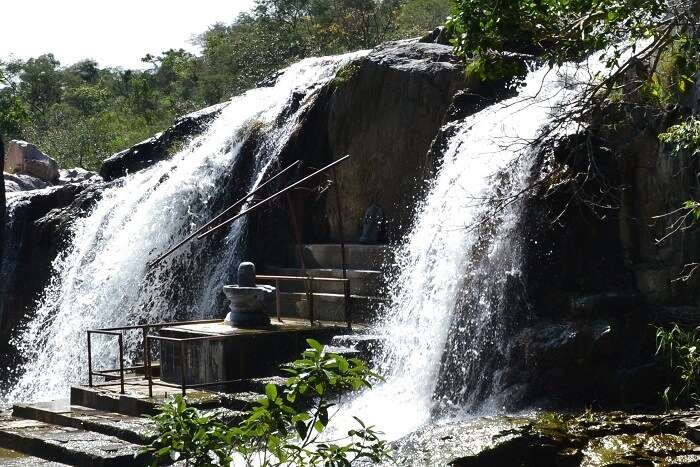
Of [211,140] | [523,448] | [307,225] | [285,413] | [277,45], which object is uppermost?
[277,45]

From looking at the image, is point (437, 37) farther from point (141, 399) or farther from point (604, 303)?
point (141, 399)

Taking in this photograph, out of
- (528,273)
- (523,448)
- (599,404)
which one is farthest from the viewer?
(528,273)

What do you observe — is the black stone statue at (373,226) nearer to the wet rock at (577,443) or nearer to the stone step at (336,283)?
the stone step at (336,283)

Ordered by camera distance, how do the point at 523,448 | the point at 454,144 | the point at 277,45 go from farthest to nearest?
the point at 277,45
the point at 454,144
the point at 523,448

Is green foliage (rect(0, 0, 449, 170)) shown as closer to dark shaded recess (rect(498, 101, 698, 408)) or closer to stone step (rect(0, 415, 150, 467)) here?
stone step (rect(0, 415, 150, 467))

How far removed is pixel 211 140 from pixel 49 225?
422 cm

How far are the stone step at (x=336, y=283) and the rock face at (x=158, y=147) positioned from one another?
603cm

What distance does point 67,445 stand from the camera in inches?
478

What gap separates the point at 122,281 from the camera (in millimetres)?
19234

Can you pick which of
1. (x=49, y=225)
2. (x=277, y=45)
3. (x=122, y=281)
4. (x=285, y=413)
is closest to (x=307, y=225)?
(x=122, y=281)

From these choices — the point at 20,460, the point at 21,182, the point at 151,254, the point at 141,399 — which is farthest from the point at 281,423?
the point at 21,182

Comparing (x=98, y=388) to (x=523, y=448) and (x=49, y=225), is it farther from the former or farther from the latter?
(x=49, y=225)

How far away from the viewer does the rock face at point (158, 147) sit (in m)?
23.4

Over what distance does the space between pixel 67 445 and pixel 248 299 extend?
3256 mm
